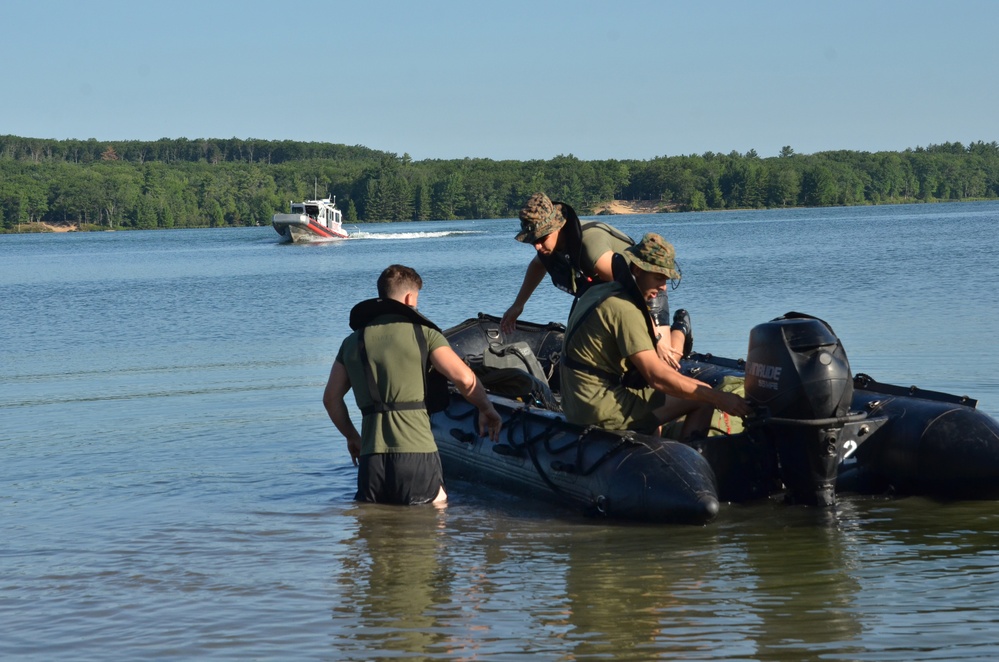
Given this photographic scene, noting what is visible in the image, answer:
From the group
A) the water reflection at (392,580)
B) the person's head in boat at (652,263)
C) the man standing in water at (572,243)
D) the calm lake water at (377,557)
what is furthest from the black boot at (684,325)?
the water reflection at (392,580)

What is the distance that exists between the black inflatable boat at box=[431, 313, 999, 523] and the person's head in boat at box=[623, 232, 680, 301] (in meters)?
0.68

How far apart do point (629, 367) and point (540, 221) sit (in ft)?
4.29

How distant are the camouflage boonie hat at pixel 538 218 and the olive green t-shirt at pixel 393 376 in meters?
1.39

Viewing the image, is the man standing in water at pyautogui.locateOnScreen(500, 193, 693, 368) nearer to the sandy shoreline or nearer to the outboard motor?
the outboard motor

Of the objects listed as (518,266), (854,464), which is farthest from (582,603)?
(518,266)

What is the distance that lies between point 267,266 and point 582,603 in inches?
1734

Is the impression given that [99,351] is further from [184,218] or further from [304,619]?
[184,218]

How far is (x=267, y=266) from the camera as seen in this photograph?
158 ft

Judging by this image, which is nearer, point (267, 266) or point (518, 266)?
point (518, 266)

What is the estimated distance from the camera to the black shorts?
6.54 m

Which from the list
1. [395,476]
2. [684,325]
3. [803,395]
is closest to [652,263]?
[803,395]

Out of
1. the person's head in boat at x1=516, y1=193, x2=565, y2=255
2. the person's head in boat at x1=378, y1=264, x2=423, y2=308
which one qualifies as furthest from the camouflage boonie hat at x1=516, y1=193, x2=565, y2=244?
the person's head in boat at x1=378, y1=264, x2=423, y2=308

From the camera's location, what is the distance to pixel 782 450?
647 cm

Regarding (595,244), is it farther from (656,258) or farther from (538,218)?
(656,258)
